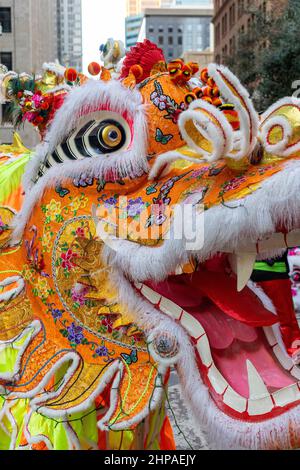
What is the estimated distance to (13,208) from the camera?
212cm

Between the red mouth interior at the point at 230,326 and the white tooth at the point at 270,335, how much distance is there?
0.01m

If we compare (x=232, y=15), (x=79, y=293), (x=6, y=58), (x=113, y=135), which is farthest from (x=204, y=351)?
(x=232, y=15)

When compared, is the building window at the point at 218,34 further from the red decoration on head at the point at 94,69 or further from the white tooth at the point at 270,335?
the white tooth at the point at 270,335

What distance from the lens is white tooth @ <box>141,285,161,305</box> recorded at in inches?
67.6

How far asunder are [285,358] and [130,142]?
0.75 metres

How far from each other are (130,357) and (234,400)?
338 mm

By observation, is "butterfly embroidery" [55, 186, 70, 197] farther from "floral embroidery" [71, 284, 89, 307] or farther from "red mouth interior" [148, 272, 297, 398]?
"red mouth interior" [148, 272, 297, 398]

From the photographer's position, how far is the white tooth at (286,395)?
153cm

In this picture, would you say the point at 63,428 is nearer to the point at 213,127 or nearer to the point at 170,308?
the point at 170,308

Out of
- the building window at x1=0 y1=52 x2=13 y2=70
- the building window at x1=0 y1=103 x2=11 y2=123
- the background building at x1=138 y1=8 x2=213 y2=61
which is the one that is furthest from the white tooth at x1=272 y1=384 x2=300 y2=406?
the background building at x1=138 y1=8 x2=213 y2=61

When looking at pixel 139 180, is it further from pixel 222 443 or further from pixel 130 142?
pixel 222 443

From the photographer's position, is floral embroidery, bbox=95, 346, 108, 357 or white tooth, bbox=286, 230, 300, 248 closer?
white tooth, bbox=286, 230, 300, 248

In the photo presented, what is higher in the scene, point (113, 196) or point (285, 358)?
point (113, 196)
